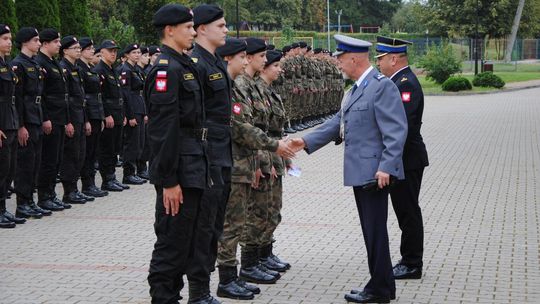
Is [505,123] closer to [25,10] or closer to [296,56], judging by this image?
[296,56]

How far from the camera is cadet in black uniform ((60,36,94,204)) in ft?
38.6

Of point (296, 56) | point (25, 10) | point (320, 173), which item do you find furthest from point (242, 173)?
point (296, 56)

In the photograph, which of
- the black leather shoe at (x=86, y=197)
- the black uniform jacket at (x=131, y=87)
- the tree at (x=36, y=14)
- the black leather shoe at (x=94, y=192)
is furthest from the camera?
the tree at (x=36, y=14)

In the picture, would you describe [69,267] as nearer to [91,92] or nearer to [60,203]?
[60,203]

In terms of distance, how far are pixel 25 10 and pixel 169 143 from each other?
12823 millimetres

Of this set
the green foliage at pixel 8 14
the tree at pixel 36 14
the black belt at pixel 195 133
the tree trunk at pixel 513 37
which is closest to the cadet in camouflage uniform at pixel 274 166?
the black belt at pixel 195 133

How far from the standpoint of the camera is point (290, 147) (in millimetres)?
7188

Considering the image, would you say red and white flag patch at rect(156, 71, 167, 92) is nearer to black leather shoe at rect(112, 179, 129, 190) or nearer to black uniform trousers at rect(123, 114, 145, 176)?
black leather shoe at rect(112, 179, 129, 190)

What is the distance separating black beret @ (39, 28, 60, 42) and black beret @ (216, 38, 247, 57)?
15.6 feet

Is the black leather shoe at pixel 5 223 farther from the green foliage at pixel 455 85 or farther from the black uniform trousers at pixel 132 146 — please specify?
the green foliage at pixel 455 85

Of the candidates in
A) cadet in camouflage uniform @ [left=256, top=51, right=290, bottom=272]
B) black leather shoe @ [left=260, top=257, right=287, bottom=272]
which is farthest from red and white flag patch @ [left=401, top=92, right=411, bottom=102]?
black leather shoe @ [left=260, top=257, right=287, bottom=272]

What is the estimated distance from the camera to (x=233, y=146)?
726 centimetres

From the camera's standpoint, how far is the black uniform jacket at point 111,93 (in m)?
13.0

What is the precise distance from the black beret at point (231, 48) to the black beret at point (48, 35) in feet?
15.6
